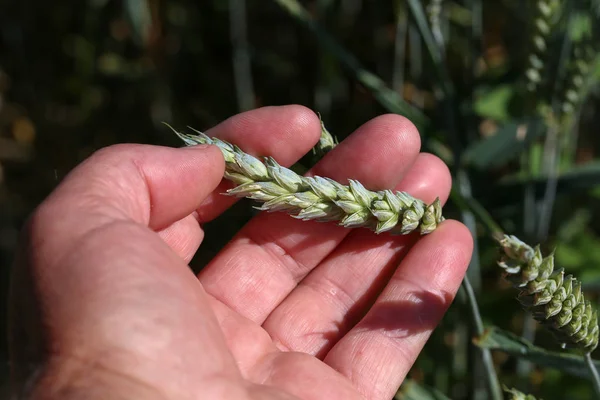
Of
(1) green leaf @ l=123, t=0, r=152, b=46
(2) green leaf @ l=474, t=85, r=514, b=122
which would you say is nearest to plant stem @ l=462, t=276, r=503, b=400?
(2) green leaf @ l=474, t=85, r=514, b=122

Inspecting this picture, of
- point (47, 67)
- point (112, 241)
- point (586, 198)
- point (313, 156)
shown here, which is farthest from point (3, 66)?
point (586, 198)

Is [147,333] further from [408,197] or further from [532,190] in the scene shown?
[532,190]

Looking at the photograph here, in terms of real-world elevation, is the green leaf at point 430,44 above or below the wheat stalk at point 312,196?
above

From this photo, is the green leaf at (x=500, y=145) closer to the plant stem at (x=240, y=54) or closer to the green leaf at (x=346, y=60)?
the green leaf at (x=346, y=60)

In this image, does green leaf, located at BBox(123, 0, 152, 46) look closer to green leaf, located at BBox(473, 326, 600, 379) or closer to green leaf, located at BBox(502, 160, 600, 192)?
green leaf, located at BBox(502, 160, 600, 192)

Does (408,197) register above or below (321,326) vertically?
above

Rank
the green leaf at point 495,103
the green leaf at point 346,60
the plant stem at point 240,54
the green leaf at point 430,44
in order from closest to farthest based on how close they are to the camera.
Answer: the green leaf at point 430,44, the green leaf at point 346,60, the green leaf at point 495,103, the plant stem at point 240,54

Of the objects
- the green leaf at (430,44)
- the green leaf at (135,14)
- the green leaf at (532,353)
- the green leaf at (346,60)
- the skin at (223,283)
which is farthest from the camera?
the green leaf at (135,14)

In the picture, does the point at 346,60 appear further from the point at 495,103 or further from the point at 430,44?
the point at 495,103

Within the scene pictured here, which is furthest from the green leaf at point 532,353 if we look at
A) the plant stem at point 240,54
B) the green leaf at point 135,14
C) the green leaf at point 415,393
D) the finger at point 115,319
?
the green leaf at point 135,14
